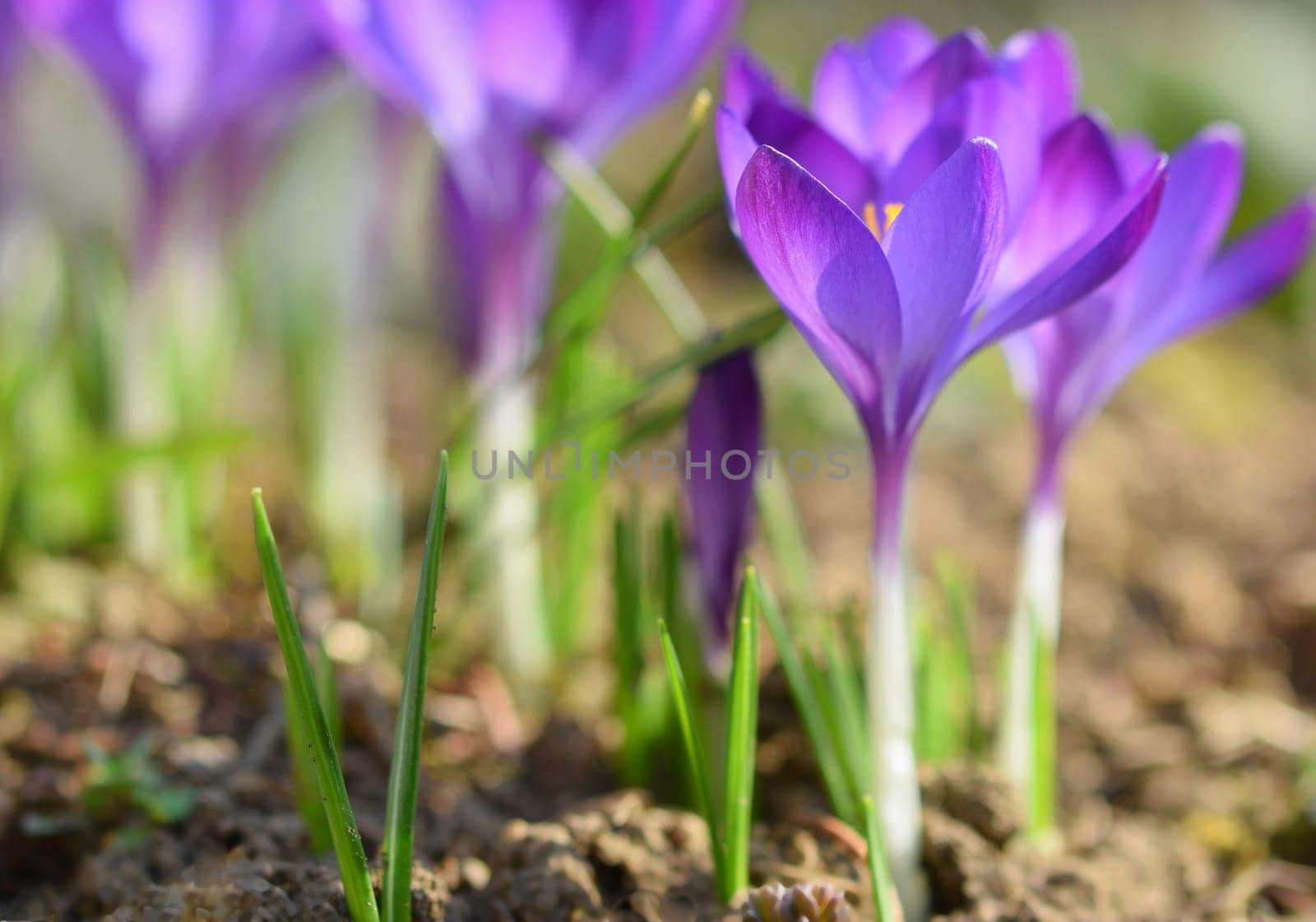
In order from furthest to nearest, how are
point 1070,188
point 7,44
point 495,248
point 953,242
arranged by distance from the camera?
point 7,44
point 495,248
point 1070,188
point 953,242

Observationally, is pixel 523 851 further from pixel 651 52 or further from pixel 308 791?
pixel 651 52

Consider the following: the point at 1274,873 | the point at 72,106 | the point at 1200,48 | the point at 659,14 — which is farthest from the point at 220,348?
the point at 1200,48

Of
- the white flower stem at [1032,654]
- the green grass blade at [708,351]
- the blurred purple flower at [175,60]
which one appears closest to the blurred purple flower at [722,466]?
the green grass blade at [708,351]

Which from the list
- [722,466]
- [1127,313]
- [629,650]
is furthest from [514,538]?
[1127,313]

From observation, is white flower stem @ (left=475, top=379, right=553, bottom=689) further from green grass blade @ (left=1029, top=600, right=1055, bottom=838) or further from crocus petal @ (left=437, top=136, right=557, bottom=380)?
green grass blade @ (left=1029, top=600, right=1055, bottom=838)

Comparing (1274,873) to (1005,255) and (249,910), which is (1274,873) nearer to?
(1005,255)

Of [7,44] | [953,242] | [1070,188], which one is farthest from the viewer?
[7,44]

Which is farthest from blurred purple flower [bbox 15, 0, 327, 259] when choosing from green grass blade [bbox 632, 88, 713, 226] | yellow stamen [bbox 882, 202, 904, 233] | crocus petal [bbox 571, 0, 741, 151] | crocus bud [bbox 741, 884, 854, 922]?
crocus bud [bbox 741, 884, 854, 922]
